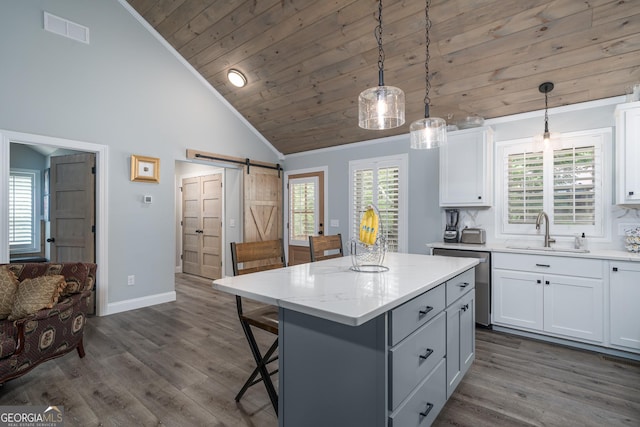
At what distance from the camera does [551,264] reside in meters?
3.08

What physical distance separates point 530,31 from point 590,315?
259cm

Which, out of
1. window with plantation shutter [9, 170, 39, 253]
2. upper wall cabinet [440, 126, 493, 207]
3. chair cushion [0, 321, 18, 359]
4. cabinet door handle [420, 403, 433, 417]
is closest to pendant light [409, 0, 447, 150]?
upper wall cabinet [440, 126, 493, 207]

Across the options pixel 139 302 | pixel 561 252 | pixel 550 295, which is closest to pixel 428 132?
pixel 561 252

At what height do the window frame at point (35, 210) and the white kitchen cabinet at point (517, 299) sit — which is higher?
the window frame at point (35, 210)

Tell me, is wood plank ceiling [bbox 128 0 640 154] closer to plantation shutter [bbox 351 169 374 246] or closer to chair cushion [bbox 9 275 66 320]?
plantation shutter [bbox 351 169 374 246]

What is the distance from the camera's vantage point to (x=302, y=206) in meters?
5.95

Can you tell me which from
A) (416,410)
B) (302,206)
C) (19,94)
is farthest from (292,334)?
(302,206)

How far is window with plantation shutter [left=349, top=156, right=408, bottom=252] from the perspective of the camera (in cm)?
466

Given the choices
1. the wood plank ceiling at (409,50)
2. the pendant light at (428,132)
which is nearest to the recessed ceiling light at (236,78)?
the wood plank ceiling at (409,50)

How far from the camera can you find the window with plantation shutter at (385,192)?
15.3 ft

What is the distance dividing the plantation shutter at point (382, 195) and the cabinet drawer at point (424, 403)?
2.83 metres

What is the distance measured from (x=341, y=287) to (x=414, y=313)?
1.20 ft

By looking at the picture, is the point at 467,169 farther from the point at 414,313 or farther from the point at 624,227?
the point at 414,313

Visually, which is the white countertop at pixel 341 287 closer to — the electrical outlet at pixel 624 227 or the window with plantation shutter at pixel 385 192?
the electrical outlet at pixel 624 227
